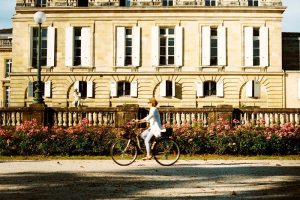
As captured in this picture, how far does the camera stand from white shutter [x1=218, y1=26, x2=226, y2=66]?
33.6 m

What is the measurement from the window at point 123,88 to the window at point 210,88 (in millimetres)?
5885

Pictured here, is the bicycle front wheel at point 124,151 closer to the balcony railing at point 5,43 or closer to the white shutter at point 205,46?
the white shutter at point 205,46

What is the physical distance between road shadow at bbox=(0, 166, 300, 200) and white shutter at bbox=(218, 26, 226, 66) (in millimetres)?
23161

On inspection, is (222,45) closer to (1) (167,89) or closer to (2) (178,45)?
(2) (178,45)

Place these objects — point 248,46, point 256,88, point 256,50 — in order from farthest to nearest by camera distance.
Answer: point 256,50, point 248,46, point 256,88

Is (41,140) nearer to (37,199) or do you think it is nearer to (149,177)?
(149,177)

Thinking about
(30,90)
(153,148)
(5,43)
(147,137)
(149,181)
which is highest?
(5,43)

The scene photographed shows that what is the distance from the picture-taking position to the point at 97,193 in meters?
7.55

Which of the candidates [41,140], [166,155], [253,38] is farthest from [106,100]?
[166,155]

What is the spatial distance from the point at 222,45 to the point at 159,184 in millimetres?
26310

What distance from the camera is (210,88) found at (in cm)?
3381

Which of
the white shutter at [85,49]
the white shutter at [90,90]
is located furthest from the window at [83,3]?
the white shutter at [90,90]

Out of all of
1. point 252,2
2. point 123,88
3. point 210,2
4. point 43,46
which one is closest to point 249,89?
point 252,2

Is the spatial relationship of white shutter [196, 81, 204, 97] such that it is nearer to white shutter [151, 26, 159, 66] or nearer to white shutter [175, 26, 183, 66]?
white shutter [175, 26, 183, 66]
